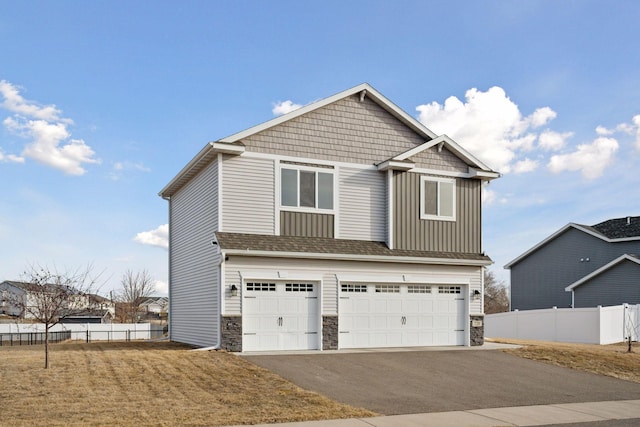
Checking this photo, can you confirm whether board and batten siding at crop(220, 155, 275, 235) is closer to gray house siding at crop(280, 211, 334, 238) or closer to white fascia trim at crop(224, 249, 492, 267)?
gray house siding at crop(280, 211, 334, 238)

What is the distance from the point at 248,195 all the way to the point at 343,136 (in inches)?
162

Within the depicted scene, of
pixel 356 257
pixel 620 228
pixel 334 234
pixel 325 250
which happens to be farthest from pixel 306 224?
pixel 620 228

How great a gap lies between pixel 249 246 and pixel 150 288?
171ft

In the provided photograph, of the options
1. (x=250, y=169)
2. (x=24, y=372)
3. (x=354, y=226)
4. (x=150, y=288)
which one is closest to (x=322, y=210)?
(x=354, y=226)

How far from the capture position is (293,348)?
20.1 metres

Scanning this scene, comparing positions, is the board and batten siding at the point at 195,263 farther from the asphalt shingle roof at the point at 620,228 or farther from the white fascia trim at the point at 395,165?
the asphalt shingle roof at the point at 620,228

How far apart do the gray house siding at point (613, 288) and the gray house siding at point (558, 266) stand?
2590 mm

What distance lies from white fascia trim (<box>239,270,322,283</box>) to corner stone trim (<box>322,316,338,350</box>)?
133 cm

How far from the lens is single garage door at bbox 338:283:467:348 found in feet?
69.6

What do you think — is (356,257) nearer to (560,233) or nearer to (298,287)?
(298,287)

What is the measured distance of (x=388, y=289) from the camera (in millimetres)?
21938

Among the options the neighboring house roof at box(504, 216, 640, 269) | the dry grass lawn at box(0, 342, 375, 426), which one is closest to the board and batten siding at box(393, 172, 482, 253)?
the dry grass lawn at box(0, 342, 375, 426)

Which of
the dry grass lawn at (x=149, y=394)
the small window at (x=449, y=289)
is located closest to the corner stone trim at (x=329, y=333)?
the dry grass lawn at (x=149, y=394)

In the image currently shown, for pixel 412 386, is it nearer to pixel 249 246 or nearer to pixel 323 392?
pixel 323 392
